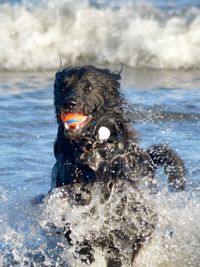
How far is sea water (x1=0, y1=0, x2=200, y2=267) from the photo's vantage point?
19.2 feet

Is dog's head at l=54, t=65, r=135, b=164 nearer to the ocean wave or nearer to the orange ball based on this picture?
the orange ball

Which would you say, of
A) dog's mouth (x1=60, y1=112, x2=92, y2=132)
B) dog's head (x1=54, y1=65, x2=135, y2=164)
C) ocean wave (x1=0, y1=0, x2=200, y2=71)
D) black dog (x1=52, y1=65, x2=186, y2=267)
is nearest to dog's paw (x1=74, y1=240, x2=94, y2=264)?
black dog (x1=52, y1=65, x2=186, y2=267)

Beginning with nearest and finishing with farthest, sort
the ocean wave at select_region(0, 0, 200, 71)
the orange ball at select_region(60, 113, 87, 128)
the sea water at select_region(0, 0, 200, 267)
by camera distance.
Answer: the orange ball at select_region(60, 113, 87, 128) → the sea water at select_region(0, 0, 200, 267) → the ocean wave at select_region(0, 0, 200, 71)

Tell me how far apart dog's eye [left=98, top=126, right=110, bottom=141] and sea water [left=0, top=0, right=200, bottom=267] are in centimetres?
38

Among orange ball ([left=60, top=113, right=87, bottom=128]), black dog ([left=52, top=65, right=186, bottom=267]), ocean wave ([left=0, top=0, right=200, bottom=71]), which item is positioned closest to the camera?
orange ball ([left=60, top=113, right=87, bottom=128])

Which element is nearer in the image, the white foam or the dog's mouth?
the dog's mouth

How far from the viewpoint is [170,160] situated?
5.67 metres

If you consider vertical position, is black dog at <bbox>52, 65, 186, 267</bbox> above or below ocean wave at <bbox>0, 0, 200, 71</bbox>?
above

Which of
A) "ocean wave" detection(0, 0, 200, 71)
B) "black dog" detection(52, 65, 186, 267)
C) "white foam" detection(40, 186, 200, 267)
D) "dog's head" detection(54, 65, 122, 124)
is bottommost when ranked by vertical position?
"ocean wave" detection(0, 0, 200, 71)

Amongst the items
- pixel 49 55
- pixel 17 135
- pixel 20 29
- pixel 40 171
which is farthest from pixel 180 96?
pixel 20 29

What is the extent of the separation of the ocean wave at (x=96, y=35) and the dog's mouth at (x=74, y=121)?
6.17 meters

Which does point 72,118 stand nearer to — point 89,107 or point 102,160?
point 89,107

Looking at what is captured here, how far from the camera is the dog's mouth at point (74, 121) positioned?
17.1ft

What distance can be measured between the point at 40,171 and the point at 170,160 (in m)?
1.76
